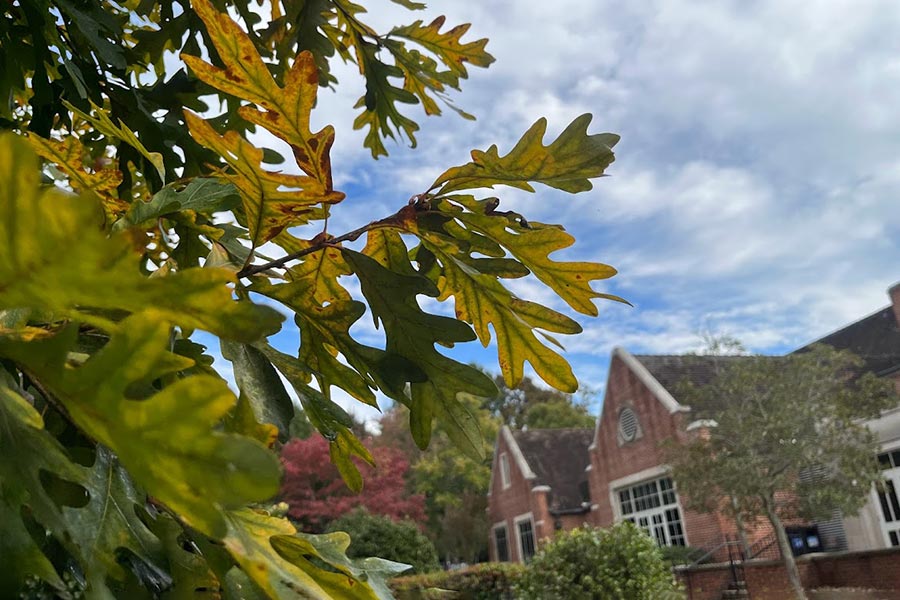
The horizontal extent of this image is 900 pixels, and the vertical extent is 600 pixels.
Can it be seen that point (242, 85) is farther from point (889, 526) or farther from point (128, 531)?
point (889, 526)

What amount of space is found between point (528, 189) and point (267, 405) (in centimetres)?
57

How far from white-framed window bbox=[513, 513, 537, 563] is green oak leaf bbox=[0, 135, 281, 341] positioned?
2548 centimetres

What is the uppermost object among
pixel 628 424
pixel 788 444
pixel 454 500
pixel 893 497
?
pixel 628 424

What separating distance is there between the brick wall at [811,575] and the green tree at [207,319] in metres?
14.9

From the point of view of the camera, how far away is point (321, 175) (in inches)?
41.0

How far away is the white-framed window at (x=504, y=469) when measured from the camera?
27036 millimetres

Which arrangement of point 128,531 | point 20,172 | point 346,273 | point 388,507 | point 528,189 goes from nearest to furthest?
point 20,172 → point 128,531 → point 528,189 → point 346,273 → point 388,507

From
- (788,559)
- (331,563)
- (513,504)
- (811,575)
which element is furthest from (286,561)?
(513,504)

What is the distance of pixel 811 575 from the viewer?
588 inches

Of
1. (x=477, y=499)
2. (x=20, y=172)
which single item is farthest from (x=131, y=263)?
(x=477, y=499)

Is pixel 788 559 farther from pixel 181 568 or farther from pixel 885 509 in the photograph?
pixel 181 568

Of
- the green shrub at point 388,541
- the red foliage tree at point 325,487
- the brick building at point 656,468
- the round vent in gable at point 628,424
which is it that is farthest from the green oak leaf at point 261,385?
the round vent in gable at point 628,424

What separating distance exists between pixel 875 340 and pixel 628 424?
23.8ft

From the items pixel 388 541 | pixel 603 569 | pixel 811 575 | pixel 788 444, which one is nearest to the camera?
pixel 603 569
